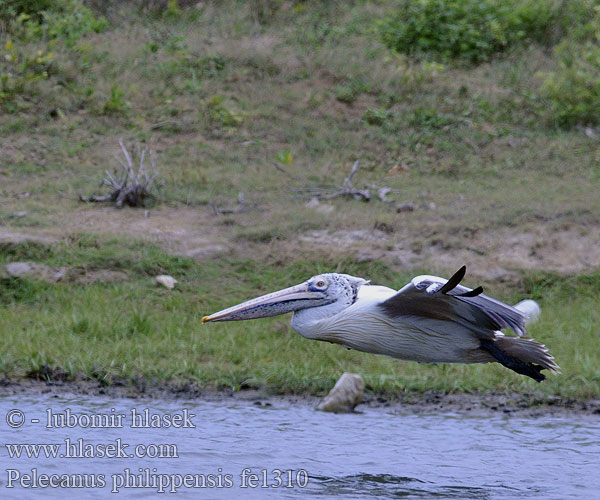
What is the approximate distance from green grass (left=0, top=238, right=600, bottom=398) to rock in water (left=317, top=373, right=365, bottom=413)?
290 millimetres

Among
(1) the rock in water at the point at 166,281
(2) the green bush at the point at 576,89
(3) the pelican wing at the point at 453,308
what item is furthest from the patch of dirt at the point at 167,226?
(2) the green bush at the point at 576,89

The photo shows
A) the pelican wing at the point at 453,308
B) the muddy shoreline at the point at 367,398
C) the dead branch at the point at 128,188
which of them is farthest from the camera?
the dead branch at the point at 128,188

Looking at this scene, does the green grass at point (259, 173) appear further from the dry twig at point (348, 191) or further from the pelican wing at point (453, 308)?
the pelican wing at point (453, 308)

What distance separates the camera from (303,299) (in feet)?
15.1

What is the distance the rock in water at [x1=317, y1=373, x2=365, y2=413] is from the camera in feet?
20.8

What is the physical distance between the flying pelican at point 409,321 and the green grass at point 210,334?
218 centimetres

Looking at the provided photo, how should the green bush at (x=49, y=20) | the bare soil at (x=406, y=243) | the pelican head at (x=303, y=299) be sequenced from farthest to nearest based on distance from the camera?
the green bush at (x=49, y=20), the bare soil at (x=406, y=243), the pelican head at (x=303, y=299)

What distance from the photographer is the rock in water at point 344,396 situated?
633 cm

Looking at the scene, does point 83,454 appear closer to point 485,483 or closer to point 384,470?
point 384,470

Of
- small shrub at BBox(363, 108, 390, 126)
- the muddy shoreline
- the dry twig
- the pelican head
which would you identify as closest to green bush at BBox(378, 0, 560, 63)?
small shrub at BBox(363, 108, 390, 126)

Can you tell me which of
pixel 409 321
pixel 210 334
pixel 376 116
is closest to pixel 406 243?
pixel 210 334

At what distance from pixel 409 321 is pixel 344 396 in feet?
6.50

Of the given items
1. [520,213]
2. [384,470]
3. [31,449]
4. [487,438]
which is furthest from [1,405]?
[520,213]

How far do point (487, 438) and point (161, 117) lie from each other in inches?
312
